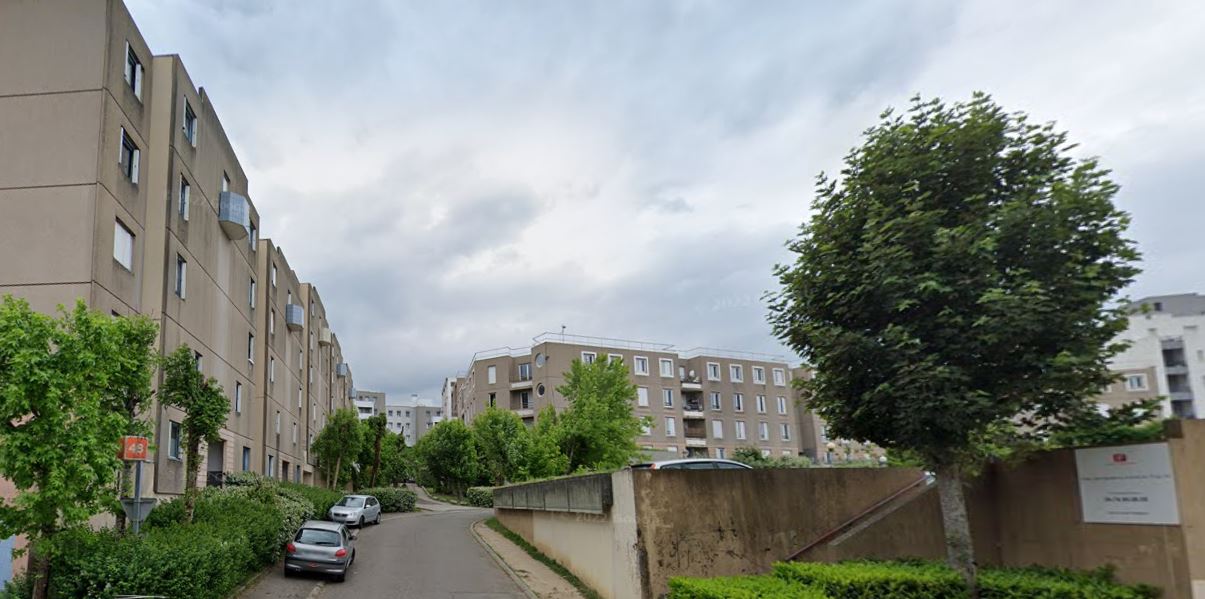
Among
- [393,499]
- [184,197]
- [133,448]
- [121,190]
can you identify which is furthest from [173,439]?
[393,499]

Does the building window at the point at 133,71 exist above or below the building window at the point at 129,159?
above

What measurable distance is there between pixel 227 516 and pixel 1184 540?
17.2 m

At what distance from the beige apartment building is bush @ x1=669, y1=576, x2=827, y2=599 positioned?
1327cm

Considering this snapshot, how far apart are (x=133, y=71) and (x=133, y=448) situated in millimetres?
11729

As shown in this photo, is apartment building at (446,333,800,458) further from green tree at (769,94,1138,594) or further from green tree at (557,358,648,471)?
green tree at (769,94,1138,594)

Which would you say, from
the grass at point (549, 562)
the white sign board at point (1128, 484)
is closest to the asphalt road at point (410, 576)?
the grass at point (549, 562)

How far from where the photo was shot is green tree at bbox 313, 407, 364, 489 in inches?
1818

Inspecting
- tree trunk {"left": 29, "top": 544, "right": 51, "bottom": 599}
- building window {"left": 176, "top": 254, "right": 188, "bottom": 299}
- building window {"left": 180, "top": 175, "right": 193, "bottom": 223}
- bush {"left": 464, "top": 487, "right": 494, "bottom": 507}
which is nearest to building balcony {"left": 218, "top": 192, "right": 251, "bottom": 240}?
building window {"left": 180, "top": 175, "right": 193, "bottom": 223}

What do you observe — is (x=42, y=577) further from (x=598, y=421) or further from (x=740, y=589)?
(x=598, y=421)

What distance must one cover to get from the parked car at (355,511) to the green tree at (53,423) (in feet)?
68.9

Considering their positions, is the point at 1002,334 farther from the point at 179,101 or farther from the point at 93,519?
the point at 179,101

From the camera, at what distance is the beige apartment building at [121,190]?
17000 millimetres

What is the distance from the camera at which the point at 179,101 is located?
70.6 ft

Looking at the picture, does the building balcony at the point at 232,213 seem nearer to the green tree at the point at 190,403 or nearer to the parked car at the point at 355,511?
the green tree at the point at 190,403
